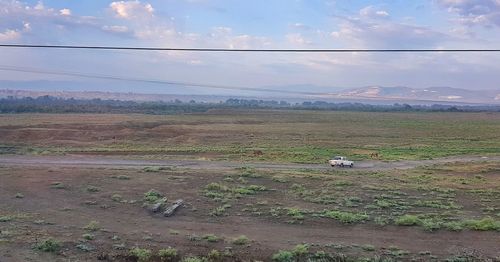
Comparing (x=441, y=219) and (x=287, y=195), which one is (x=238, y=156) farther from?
(x=441, y=219)

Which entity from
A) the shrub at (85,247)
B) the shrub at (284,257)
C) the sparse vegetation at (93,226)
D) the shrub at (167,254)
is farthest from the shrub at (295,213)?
the shrub at (85,247)

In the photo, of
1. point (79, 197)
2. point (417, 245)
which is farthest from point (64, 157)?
point (417, 245)

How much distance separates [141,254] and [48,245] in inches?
130

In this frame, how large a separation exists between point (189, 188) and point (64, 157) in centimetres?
2032

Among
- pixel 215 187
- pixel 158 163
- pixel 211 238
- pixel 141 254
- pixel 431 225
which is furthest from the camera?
pixel 158 163

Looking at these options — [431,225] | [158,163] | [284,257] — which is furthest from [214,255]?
[158,163]

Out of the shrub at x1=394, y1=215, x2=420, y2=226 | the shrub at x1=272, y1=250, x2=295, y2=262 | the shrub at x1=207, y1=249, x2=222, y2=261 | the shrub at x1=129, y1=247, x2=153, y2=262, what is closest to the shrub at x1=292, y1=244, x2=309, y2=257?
the shrub at x1=272, y1=250, x2=295, y2=262

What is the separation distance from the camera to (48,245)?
18.0 metres

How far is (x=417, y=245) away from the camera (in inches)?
799

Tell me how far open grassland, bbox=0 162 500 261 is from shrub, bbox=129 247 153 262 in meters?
0.05

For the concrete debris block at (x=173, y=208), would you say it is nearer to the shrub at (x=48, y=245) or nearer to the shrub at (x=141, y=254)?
the shrub at (x=141, y=254)

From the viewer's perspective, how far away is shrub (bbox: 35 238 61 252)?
17.9 m

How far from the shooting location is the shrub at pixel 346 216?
22967 mm

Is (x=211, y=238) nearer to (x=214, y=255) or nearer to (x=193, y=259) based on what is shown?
(x=214, y=255)
